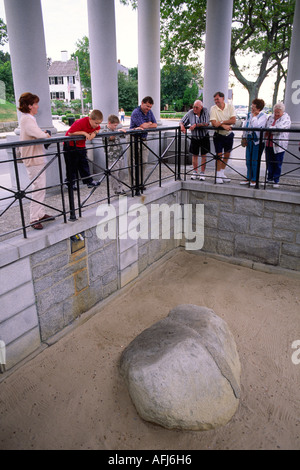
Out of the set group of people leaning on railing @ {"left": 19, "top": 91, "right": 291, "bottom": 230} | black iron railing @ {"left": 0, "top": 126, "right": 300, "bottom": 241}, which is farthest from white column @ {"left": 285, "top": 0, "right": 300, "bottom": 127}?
group of people leaning on railing @ {"left": 19, "top": 91, "right": 291, "bottom": 230}

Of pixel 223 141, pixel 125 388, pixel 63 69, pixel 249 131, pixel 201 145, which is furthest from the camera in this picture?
pixel 63 69

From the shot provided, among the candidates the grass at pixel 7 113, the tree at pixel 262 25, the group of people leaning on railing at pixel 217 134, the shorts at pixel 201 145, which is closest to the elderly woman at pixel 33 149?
the group of people leaning on railing at pixel 217 134

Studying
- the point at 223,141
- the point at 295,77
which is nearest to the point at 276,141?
the point at 223,141

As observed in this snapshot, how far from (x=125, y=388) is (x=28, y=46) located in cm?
521

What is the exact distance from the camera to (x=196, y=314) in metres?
4.45

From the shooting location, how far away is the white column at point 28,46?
217 inches

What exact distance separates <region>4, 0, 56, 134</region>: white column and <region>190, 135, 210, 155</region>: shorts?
2892mm

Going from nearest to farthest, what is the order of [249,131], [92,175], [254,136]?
[92,175] → [249,131] → [254,136]

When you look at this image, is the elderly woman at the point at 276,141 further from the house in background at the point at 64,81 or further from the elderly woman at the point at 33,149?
the house in background at the point at 64,81

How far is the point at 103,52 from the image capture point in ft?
24.5

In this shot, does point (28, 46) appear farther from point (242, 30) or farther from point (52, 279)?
point (242, 30)

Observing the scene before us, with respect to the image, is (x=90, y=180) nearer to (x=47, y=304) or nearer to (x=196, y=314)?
(x=47, y=304)

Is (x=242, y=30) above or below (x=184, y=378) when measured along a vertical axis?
above

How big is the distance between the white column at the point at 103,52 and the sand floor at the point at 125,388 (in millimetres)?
4276
